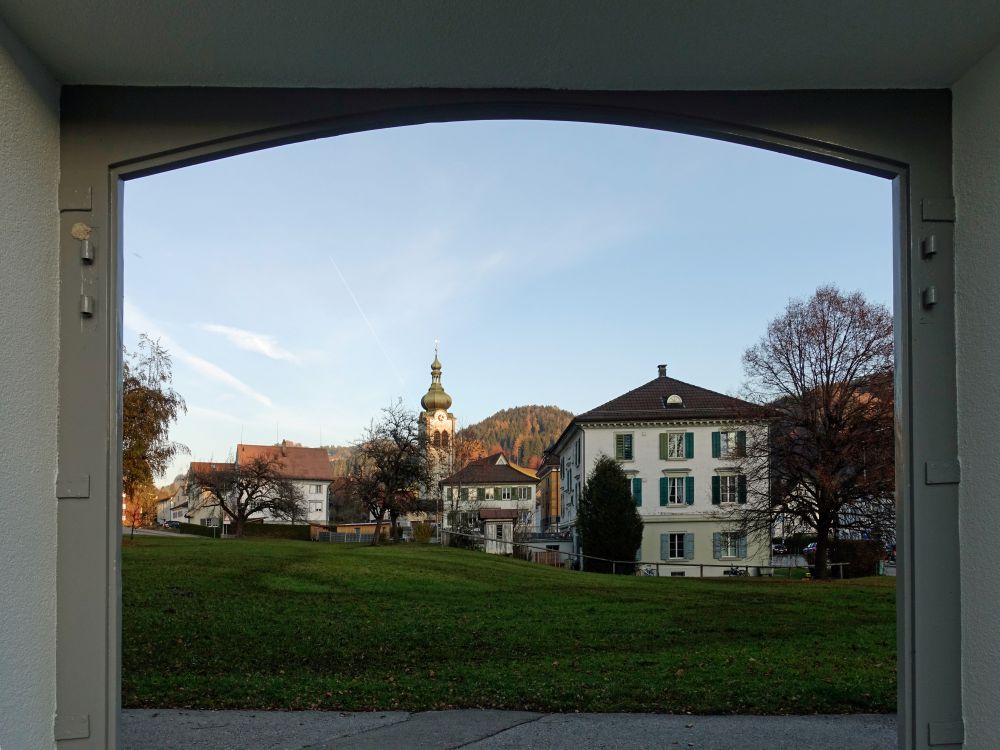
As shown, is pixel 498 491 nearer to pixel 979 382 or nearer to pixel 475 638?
pixel 475 638

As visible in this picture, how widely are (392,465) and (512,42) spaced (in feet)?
83.5

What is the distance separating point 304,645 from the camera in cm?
1130

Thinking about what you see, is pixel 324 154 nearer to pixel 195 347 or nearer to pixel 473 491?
pixel 195 347

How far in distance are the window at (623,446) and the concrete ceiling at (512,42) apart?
3041cm

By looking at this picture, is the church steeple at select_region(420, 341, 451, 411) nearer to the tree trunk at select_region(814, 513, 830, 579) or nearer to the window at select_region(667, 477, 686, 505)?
the window at select_region(667, 477, 686, 505)

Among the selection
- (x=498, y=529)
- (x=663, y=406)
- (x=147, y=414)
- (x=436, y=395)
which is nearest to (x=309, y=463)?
(x=436, y=395)

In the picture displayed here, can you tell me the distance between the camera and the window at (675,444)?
32.8m

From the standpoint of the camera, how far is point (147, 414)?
762 inches

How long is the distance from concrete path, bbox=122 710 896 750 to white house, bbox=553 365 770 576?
26.0 m

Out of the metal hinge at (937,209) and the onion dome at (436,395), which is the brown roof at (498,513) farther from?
the metal hinge at (937,209)

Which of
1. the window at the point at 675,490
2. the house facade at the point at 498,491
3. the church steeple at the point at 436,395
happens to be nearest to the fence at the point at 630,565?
the window at the point at 675,490

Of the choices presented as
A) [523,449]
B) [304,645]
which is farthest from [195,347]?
[523,449]

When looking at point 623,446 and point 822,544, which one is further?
point 623,446

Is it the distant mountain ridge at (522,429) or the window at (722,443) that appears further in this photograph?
the distant mountain ridge at (522,429)
